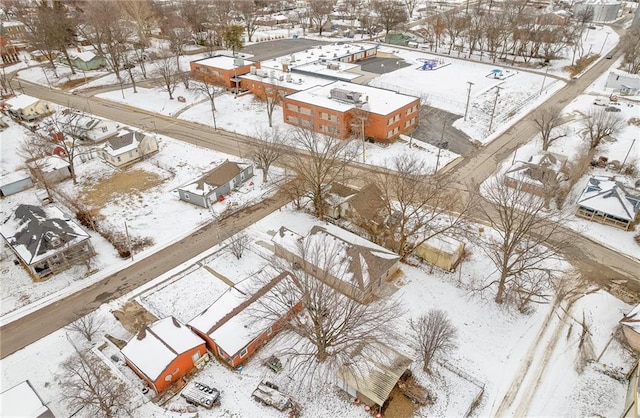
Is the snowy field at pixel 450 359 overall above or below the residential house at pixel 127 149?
below

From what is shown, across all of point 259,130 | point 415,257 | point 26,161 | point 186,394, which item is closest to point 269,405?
point 186,394

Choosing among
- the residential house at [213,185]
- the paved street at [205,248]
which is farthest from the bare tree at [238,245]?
the residential house at [213,185]

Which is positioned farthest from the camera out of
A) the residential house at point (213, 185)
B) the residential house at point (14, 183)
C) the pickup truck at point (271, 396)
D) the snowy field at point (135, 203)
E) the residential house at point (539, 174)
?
the residential house at point (14, 183)

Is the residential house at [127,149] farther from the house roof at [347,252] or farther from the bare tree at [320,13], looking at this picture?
the bare tree at [320,13]

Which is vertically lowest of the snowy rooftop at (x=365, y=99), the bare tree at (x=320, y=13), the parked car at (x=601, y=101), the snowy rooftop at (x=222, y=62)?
the parked car at (x=601, y=101)

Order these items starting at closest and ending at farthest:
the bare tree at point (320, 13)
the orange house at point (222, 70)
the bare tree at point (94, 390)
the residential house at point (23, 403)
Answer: the residential house at point (23, 403), the bare tree at point (94, 390), the orange house at point (222, 70), the bare tree at point (320, 13)

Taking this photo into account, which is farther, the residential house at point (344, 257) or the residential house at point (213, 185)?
the residential house at point (213, 185)

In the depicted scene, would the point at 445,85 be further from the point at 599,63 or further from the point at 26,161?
the point at 26,161
